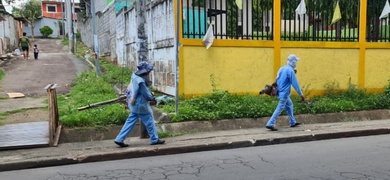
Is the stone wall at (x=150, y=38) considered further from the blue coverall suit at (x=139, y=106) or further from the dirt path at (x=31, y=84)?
the dirt path at (x=31, y=84)

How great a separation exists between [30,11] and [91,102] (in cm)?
5161

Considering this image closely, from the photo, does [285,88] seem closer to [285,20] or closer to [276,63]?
[276,63]

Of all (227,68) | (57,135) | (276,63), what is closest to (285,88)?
(227,68)

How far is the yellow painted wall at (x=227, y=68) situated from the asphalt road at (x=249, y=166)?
127 inches

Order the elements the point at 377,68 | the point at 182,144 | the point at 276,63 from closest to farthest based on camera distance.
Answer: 1. the point at 182,144
2. the point at 276,63
3. the point at 377,68

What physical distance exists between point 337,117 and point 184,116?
3869mm

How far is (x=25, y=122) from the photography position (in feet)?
28.5

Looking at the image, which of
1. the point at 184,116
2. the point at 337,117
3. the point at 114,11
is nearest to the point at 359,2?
the point at 337,117

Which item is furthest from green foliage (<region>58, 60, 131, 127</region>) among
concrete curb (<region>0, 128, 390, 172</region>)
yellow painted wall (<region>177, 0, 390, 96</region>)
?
yellow painted wall (<region>177, 0, 390, 96</region>)

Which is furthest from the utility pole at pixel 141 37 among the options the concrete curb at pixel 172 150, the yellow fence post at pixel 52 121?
the concrete curb at pixel 172 150

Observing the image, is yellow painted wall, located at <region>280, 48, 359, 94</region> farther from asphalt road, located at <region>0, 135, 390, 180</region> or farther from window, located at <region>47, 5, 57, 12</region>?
window, located at <region>47, 5, 57, 12</region>

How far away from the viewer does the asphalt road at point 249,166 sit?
5254 mm

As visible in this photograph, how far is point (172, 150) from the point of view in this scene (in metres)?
6.82

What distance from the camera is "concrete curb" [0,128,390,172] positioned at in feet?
20.1
